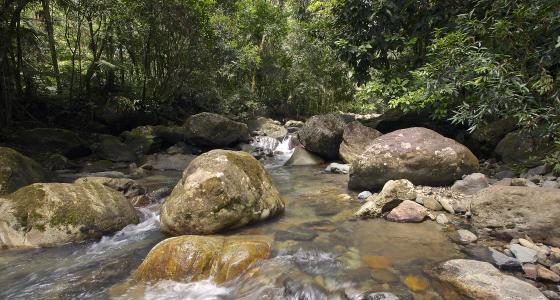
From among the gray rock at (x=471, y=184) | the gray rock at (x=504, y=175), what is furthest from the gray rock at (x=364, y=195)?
the gray rock at (x=504, y=175)

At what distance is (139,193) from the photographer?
8.14m

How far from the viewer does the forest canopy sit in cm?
518

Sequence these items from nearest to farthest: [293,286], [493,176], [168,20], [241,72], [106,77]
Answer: [293,286]
[493,176]
[168,20]
[106,77]
[241,72]

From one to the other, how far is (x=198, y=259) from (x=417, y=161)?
4.72 meters

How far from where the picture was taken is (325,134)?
38.2 ft

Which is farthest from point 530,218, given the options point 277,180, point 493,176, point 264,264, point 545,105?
point 277,180

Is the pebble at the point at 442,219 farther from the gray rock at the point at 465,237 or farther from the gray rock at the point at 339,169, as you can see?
the gray rock at the point at 339,169

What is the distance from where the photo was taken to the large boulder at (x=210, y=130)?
47.1 ft

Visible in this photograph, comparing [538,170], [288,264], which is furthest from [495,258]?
[538,170]

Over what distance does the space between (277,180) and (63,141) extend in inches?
327

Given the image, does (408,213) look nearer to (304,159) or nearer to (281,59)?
(304,159)

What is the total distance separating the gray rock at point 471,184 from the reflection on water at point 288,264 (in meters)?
1.57

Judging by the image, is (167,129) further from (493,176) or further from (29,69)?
(493,176)

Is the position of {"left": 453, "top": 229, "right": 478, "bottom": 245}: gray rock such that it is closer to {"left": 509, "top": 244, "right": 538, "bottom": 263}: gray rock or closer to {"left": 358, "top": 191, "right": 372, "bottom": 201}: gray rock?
{"left": 509, "top": 244, "right": 538, "bottom": 263}: gray rock
